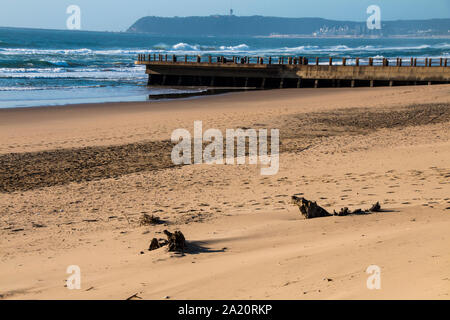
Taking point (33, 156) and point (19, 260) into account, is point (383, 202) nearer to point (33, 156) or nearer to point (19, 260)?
point (19, 260)

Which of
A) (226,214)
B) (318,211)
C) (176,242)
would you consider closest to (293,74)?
(226,214)

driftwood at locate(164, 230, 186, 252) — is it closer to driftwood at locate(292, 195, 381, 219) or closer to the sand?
the sand

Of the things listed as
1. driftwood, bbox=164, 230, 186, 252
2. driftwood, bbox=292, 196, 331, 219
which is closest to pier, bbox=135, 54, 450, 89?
driftwood, bbox=292, 196, 331, 219

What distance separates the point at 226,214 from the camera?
893 cm

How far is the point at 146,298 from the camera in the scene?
5379 mm

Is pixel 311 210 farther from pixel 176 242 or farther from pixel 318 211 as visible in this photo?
pixel 176 242

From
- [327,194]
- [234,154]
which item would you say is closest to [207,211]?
[327,194]

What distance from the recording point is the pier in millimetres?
36500

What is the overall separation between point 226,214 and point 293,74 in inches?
1240

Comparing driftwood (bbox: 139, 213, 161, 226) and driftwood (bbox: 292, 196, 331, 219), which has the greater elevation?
driftwood (bbox: 292, 196, 331, 219)

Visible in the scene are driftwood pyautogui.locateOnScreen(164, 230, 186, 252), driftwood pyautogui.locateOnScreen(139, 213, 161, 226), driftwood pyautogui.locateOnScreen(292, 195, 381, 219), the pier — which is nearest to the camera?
driftwood pyautogui.locateOnScreen(164, 230, 186, 252)

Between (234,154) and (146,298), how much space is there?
9316 mm

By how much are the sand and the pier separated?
16686 millimetres

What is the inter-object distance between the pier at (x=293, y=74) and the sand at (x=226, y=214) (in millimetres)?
16686
